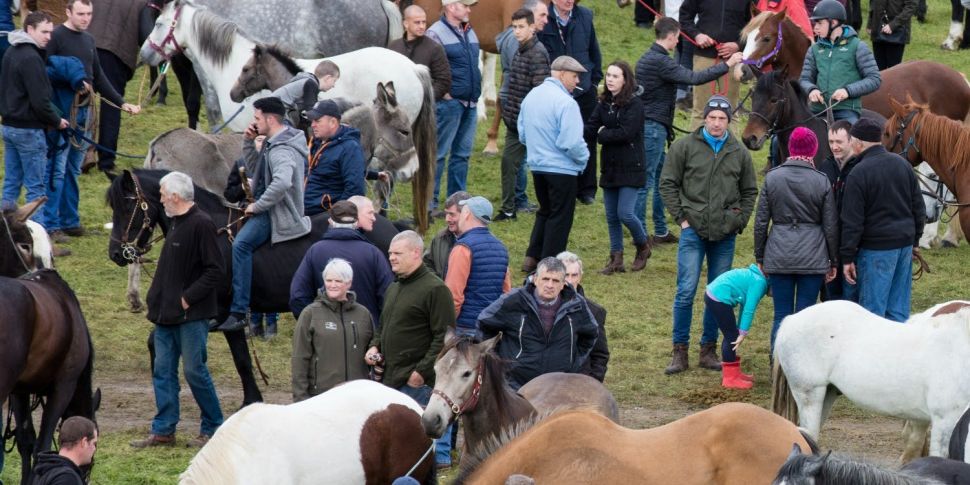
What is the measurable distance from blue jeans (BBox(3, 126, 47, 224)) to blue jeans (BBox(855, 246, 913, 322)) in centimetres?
772

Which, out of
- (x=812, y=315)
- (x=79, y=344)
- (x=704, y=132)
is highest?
(x=704, y=132)

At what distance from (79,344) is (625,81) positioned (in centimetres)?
650

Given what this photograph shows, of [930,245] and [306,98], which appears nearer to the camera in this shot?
[306,98]

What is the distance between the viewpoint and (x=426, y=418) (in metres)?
7.74

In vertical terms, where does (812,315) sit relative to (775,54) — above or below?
below

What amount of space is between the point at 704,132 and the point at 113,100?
6.51 meters

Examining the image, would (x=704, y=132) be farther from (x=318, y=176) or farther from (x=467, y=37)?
(x=467, y=37)

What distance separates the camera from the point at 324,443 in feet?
25.1

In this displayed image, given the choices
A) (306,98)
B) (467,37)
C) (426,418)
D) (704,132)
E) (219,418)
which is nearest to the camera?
(426,418)

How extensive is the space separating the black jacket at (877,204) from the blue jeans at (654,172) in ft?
11.8

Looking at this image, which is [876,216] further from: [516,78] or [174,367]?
[174,367]

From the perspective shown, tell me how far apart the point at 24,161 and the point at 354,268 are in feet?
18.2

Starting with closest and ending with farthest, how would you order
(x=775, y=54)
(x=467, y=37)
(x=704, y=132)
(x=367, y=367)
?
(x=367, y=367), (x=704, y=132), (x=775, y=54), (x=467, y=37)

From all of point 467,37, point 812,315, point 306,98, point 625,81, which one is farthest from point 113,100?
point 812,315
